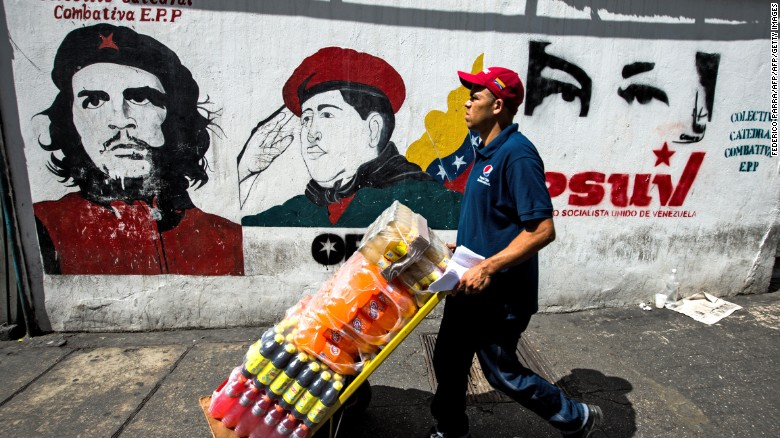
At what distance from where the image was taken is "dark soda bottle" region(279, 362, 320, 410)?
6.75ft

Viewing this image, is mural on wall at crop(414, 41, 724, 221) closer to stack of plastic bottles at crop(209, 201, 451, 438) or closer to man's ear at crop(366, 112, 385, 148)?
man's ear at crop(366, 112, 385, 148)

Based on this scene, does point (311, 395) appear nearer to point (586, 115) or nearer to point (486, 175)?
point (486, 175)

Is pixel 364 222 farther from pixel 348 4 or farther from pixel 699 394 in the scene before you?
pixel 699 394

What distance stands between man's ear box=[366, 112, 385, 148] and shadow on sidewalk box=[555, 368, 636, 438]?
7.69ft

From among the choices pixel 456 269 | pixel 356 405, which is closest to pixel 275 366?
pixel 356 405

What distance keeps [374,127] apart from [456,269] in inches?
83.4

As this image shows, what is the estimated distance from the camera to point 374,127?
383 cm

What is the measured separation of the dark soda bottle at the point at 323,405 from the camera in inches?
80.7

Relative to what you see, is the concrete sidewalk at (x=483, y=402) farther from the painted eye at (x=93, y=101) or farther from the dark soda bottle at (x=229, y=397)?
the painted eye at (x=93, y=101)

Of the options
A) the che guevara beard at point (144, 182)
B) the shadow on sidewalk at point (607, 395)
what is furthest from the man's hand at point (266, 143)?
the shadow on sidewalk at point (607, 395)

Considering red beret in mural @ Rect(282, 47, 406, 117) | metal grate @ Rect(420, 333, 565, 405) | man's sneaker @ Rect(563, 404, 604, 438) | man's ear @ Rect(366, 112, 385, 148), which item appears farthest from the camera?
man's ear @ Rect(366, 112, 385, 148)

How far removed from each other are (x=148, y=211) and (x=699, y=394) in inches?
172

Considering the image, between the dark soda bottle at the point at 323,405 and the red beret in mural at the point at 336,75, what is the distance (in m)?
2.41

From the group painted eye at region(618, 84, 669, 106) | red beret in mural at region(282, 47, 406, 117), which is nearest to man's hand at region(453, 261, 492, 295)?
red beret in mural at region(282, 47, 406, 117)
